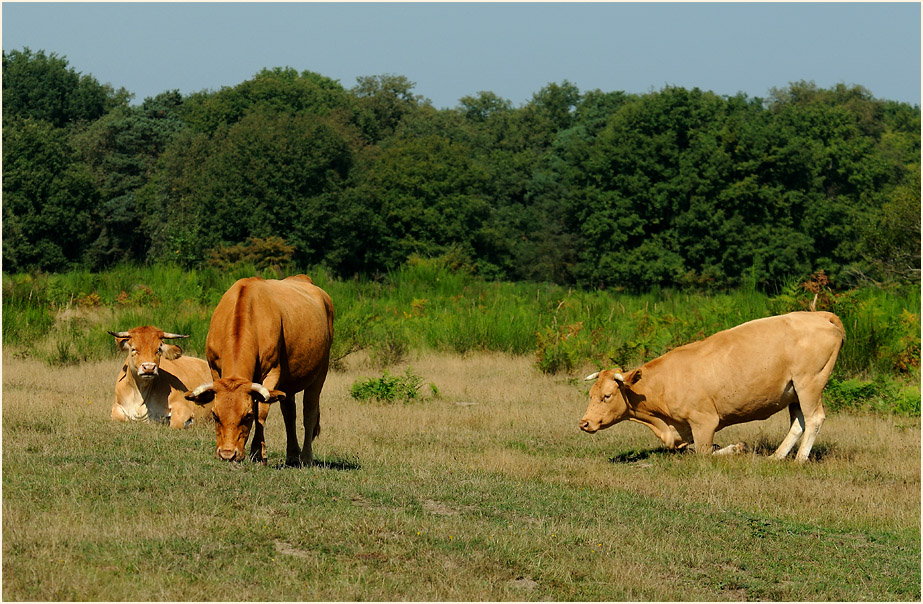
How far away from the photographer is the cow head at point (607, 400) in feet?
41.9

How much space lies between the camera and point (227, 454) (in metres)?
9.30

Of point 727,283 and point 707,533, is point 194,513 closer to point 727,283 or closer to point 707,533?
point 707,533

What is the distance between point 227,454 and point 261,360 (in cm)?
108

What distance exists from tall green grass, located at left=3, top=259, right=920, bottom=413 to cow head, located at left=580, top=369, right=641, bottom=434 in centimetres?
628

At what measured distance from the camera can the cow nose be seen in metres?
9.30

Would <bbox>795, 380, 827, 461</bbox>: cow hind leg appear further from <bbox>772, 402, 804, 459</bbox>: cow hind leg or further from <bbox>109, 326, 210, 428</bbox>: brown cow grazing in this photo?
<bbox>109, 326, 210, 428</bbox>: brown cow grazing

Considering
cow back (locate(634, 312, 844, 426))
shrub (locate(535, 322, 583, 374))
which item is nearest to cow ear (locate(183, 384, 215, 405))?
cow back (locate(634, 312, 844, 426))

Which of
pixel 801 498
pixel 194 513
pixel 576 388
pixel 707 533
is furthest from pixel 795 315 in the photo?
pixel 194 513

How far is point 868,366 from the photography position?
19.6 meters

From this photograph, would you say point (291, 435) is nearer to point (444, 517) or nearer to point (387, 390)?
point (444, 517)

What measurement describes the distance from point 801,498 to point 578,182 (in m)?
48.7

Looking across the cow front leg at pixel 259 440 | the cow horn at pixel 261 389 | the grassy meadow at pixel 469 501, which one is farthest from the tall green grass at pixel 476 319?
the cow horn at pixel 261 389

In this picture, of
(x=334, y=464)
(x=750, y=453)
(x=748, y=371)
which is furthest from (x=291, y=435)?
(x=750, y=453)

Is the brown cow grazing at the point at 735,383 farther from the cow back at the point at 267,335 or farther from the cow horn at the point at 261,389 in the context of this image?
the cow horn at the point at 261,389
